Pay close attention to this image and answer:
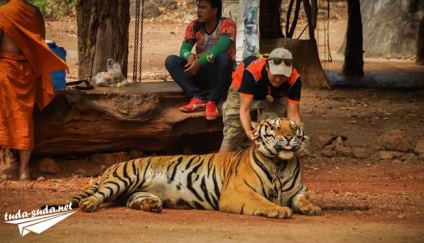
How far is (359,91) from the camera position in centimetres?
1616

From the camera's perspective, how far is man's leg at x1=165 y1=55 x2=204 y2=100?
977 cm

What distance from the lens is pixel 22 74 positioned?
929cm

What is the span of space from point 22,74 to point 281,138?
3.09 meters

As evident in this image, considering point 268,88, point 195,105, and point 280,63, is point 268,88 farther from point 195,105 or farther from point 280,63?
point 195,105

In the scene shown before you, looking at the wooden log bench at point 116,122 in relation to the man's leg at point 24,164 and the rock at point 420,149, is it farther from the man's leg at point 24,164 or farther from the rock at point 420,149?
the rock at point 420,149

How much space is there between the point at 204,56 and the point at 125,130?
1219mm

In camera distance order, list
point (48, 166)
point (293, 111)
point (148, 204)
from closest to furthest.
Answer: point (148, 204) → point (293, 111) → point (48, 166)

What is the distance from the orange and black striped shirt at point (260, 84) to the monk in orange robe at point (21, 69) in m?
2.26

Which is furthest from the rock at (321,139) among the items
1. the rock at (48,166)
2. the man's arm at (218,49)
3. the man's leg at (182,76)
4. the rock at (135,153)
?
the rock at (48,166)

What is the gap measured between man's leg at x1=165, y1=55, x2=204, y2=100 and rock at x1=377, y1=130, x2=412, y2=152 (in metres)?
2.67

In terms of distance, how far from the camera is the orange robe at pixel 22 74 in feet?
30.1

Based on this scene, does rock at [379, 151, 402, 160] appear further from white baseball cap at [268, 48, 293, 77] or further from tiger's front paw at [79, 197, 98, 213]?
tiger's front paw at [79, 197, 98, 213]

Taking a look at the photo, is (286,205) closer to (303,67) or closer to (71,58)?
(303,67)

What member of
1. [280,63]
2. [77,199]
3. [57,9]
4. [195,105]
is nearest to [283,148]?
[280,63]
